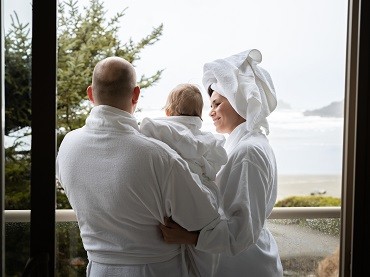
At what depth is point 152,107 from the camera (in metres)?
3.92

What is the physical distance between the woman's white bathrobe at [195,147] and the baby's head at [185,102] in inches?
1.2

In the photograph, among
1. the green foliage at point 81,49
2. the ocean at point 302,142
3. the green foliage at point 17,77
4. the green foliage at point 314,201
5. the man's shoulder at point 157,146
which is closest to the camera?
the green foliage at point 17,77

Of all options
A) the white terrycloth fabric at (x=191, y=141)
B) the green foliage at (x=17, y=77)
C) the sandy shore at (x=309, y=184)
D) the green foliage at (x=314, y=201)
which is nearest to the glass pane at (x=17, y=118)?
the green foliage at (x=17, y=77)

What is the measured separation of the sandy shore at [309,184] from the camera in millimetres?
4227

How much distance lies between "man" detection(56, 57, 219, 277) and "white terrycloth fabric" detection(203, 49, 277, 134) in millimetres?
403

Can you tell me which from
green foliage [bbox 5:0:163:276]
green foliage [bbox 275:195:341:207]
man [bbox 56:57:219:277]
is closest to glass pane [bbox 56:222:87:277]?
green foliage [bbox 5:0:163:276]

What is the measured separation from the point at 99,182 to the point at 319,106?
8.63 ft

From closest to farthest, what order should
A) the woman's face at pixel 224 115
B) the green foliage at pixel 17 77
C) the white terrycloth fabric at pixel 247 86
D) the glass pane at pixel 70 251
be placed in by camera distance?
the green foliage at pixel 17 77
the white terrycloth fabric at pixel 247 86
the woman's face at pixel 224 115
the glass pane at pixel 70 251

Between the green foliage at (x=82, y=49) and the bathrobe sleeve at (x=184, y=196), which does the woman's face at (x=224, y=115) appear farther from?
the green foliage at (x=82, y=49)

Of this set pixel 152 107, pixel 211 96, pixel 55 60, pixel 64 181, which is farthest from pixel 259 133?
pixel 152 107

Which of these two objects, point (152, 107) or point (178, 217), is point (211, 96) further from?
point (152, 107)

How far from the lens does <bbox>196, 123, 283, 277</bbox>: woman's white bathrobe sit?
187cm

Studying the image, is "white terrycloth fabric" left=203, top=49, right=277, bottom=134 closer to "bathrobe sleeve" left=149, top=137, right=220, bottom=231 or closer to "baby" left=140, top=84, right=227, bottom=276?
"baby" left=140, top=84, right=227, bottom=276

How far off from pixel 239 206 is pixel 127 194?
1.30 feet
